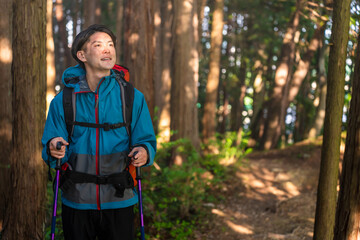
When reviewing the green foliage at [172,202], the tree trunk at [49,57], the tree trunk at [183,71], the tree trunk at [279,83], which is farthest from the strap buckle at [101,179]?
the tree trunk at [279,83]

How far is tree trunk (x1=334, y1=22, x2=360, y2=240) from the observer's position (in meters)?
3.83

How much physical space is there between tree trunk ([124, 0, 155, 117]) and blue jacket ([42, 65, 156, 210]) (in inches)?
163

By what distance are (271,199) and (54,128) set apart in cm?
773

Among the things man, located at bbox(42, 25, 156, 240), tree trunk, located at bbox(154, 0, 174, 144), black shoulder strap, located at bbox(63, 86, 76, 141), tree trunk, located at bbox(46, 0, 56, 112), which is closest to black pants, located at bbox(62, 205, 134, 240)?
man, located at bbox(42, 25, 156, 240)

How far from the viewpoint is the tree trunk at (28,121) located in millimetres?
4695

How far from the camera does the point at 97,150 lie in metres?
3.08

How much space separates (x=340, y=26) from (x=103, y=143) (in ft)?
8.24

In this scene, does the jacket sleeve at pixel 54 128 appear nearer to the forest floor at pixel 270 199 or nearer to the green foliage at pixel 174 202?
the green foliage at pixel 174 202

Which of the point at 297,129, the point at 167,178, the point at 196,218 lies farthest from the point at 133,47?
the point at 297,129

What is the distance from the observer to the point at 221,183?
428 inches

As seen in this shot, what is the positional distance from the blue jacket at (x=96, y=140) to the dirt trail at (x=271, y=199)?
4531mm

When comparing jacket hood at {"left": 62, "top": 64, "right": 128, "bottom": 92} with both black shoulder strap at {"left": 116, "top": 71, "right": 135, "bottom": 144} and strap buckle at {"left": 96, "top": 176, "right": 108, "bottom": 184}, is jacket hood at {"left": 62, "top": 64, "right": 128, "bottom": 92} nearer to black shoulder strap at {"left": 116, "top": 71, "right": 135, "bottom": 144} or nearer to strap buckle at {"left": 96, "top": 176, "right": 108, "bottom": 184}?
black shoulder strap at {"left": 116, "top": 71, "right": 135, "bottom": 144}

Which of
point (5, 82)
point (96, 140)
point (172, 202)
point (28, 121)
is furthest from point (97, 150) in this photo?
point (172, 202)

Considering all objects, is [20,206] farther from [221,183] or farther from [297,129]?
[297,129]
